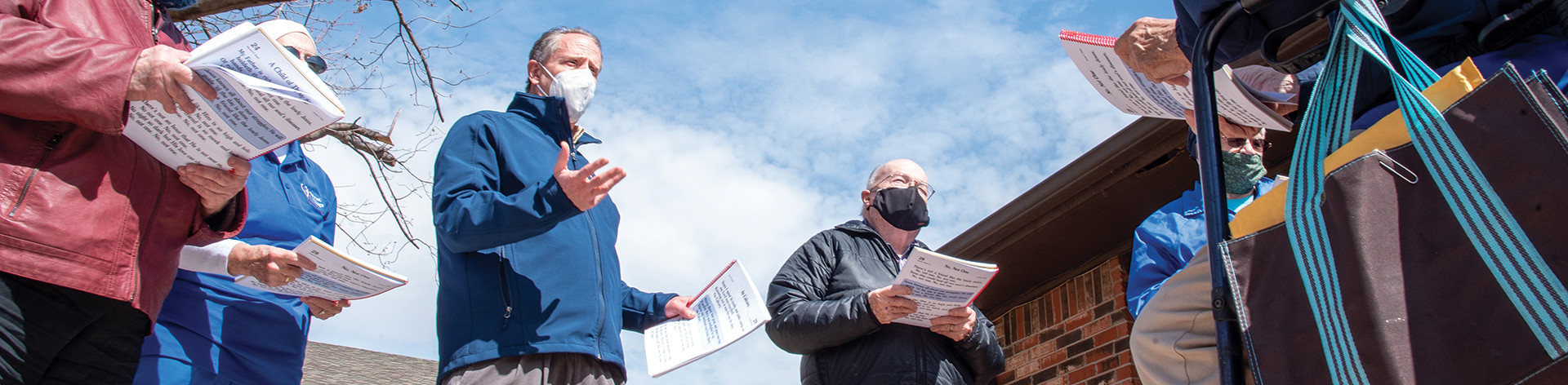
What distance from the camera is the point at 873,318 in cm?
329

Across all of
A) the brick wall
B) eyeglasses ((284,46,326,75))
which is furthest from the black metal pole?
the brick wall

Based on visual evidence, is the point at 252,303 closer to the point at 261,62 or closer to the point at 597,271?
the point at 597,271

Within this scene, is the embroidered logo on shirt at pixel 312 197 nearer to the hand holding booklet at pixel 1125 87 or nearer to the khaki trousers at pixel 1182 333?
the hand holding booklet at pixel 1125 87

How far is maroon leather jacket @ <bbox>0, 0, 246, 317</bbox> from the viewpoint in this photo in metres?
1.77

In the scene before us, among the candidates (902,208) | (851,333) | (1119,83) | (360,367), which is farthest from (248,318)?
(360,367)

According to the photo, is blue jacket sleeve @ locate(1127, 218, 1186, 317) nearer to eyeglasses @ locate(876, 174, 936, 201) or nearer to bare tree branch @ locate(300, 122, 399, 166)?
eyeglasses @ locate(876, 174, 936, 201)

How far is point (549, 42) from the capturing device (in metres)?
3.29

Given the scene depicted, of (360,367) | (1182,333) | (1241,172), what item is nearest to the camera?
(1182,333)

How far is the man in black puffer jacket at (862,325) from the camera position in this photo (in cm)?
332

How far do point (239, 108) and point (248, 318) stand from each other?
1188 millimetres

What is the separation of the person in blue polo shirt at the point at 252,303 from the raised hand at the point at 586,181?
678mm

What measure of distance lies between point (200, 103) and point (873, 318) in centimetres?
203

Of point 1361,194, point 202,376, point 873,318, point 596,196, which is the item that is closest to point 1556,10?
point 1361,194

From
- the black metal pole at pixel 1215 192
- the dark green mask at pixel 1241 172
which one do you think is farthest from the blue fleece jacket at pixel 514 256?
the dark green mask at pixel 1241 172
